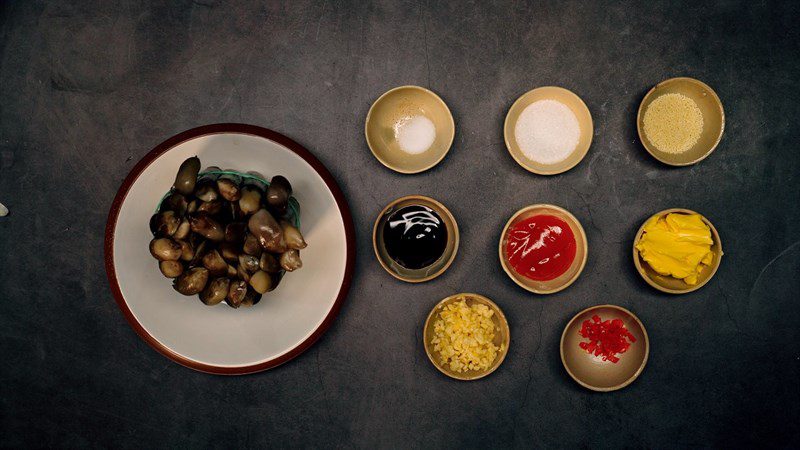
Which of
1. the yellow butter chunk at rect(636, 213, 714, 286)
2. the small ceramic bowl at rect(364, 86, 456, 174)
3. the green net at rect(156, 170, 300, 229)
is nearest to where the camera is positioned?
the green net at rect(156, 170, 300, 229)

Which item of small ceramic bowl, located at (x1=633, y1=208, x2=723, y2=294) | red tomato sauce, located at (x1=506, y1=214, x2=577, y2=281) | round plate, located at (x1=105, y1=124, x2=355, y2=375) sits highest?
small ceramic bowl, located at (x1=633, y1=208, x2=723, y2=294)

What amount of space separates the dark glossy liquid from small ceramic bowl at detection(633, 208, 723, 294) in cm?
75

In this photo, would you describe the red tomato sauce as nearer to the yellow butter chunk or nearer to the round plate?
the yellow butter chunk

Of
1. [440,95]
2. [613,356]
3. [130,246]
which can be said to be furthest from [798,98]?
[130,246]

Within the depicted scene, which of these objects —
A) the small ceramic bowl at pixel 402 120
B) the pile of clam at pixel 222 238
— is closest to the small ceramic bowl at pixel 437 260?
the small ceramic bowl at pixel 402 120

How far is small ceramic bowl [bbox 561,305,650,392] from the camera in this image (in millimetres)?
1950

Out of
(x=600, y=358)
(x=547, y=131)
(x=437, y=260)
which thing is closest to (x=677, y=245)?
(x=600, y=358)

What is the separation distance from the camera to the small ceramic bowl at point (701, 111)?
76.2 inches

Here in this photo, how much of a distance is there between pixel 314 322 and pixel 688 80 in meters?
1.70

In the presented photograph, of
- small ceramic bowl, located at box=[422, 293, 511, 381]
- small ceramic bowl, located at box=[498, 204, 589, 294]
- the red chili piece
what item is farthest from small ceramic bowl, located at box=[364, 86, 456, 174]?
the red chili piece

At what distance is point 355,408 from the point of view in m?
2.04

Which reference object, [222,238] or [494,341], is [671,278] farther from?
[222,238]

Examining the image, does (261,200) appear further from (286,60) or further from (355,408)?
(355,408)

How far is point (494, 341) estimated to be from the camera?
6.48 feet
